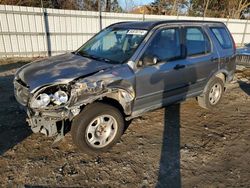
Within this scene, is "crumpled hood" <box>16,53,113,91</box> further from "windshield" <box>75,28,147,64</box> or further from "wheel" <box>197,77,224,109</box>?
"wheel" <box>197,77,224,109</box>

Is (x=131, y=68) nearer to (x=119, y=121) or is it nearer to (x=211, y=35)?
(x=119, y=121)

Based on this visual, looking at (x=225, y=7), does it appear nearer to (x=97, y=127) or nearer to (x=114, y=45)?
(x=114, y=45)

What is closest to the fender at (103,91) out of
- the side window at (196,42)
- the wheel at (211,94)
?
the side window at (196,42)

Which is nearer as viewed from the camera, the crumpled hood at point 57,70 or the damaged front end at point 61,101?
the damaged front end at point 61,101

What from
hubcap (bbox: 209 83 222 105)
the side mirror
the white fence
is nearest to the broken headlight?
the side mirror

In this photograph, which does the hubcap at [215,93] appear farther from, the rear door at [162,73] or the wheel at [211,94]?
the rear door at [162,73]

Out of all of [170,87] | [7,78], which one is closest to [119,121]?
[170,87]

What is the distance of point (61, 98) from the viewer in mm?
3008

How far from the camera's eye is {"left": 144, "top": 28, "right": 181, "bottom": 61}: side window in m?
3.74

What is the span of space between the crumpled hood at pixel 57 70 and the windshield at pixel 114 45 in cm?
25

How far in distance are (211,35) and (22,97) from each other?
3.74 m

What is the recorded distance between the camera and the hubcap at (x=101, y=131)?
3326mm

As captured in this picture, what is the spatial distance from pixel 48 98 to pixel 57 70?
0.53m

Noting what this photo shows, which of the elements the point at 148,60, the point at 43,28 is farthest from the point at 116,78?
the point at 43,28
